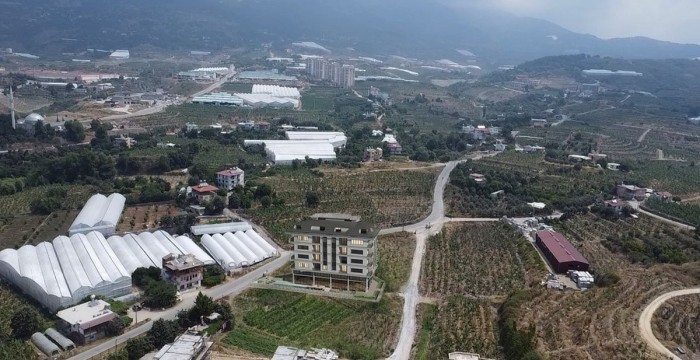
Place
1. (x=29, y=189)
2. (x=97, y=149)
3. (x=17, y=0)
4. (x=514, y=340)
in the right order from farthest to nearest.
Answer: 1. (x=17, y=0)
2. (x=97, y=149)
3. (x=29, y=189)
4. (x=514, y=340)

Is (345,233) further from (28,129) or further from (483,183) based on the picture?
(28,129)

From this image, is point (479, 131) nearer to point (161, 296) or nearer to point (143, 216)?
point (143, 216)

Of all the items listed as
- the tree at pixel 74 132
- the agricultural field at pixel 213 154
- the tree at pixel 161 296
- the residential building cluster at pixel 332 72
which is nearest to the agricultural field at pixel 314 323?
the tree at pixel 161 296

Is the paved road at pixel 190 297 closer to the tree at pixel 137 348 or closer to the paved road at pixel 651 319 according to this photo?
the tree at pixel 137 348

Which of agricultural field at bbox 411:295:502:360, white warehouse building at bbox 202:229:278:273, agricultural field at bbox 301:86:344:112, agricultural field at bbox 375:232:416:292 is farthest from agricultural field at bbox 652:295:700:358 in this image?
agricultural field at bbox 301:86:344:112

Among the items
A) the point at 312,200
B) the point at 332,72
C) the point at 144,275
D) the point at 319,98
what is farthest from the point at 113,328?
the point at 332,72

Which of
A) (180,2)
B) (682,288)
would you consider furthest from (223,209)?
(180,2)
